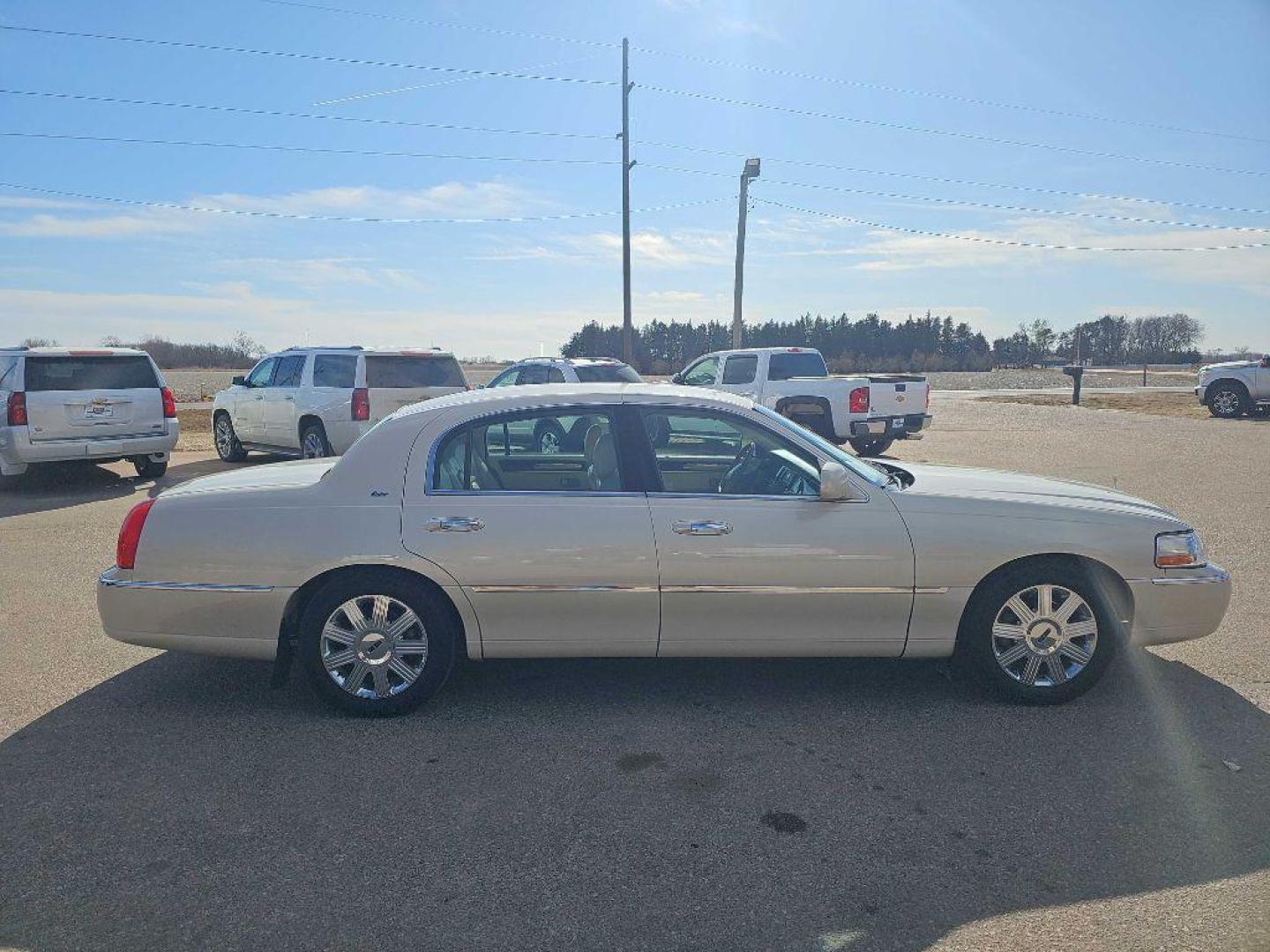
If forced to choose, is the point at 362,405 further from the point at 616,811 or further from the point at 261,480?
the point at 616,811

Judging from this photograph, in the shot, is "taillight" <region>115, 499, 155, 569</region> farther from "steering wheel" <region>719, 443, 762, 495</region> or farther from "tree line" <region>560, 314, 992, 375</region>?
"tree line" <region>560, 314, 992, 375</region>

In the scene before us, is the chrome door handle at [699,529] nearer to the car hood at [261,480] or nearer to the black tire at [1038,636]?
the black tire at [1038,636]

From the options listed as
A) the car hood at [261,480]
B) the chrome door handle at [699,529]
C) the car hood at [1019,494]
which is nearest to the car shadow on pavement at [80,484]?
the car hood at [261,480]

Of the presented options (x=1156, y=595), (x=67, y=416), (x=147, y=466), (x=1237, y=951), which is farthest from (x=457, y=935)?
(x=147, y=466)

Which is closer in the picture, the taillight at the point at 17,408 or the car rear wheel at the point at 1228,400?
the taillight at the point at 17,408

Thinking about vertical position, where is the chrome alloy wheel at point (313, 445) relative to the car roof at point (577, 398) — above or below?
below

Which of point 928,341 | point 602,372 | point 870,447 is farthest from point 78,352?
point 928,341

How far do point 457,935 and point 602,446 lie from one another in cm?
237

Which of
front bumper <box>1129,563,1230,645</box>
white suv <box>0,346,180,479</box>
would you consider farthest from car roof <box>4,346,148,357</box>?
front bumper <box>1129,563,1230,645</box>

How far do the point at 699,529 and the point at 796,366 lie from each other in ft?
41.7

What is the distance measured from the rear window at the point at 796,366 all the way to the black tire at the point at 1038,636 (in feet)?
39.3

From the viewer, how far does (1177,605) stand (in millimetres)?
4520

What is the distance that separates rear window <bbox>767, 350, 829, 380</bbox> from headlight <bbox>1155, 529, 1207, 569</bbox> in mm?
11808

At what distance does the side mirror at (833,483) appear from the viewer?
4309 mm
